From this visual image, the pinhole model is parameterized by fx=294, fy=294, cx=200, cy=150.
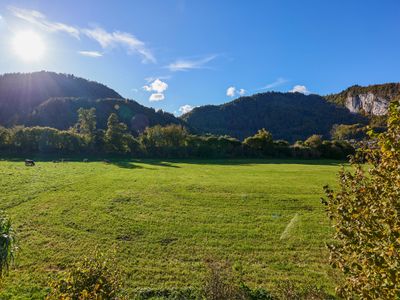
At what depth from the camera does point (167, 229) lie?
20125 mm

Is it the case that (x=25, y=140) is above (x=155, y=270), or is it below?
above

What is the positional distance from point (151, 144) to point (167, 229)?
66.8m

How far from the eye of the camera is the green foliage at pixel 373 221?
550 cm

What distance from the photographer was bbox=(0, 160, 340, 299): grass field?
14250mm

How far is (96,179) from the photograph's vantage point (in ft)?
126

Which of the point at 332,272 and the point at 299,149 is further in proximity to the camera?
the point at 299,149

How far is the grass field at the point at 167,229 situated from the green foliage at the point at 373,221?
7733 mm

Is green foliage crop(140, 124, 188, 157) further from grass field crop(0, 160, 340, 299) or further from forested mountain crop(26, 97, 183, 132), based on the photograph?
forested mountain crop(26, 97, 183, 132)

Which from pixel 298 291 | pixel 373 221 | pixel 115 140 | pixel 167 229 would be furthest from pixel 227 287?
pixel 115 140

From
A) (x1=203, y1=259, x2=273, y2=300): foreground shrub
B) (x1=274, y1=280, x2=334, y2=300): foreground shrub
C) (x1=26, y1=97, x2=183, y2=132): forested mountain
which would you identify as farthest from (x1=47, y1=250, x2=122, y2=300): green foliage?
(x1=26, y1=97, x2=183, y2=132): forested mountain

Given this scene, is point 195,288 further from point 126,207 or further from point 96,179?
point 96,179

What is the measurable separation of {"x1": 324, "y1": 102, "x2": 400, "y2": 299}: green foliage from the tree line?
7733 cm

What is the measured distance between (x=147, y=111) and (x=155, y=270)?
180628mm

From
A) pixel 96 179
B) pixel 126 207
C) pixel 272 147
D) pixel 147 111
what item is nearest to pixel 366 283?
pixel 126 207
